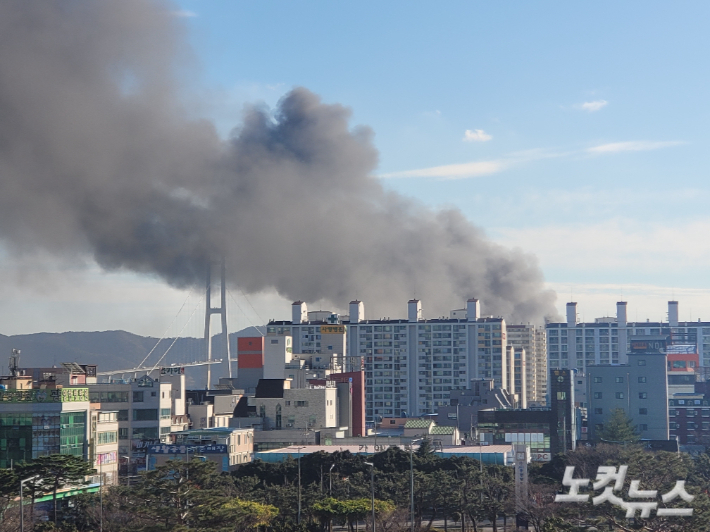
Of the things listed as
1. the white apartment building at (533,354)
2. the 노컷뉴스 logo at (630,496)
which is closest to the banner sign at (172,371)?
the 노컷뉴스 logo at (630,496)

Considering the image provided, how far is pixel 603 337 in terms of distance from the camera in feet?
433

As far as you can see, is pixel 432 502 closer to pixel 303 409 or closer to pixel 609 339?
pixel 303 409

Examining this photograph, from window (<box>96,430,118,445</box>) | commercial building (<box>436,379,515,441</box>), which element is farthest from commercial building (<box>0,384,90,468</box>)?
commercial building (<box>436,379,515,441</box>)

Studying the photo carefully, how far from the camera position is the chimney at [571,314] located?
13312 centimetres

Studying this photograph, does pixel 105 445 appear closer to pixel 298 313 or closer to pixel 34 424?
pixel 34 424

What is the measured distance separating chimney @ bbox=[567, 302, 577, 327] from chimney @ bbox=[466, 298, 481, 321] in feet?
57.9

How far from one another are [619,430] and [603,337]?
1861 inches

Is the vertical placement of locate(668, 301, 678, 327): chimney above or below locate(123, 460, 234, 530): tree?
above

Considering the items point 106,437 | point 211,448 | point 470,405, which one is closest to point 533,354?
point 470,405

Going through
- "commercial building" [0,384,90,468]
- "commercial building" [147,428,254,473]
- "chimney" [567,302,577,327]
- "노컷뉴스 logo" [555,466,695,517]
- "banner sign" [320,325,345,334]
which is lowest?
"commercial building" [147,428,254,473]

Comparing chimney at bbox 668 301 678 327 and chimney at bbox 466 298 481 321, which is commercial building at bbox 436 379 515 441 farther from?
chimney at bbox 668 301 678 327

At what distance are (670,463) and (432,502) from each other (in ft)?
42.4

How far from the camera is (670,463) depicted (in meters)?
52.5

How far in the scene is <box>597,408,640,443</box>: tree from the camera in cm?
8512
